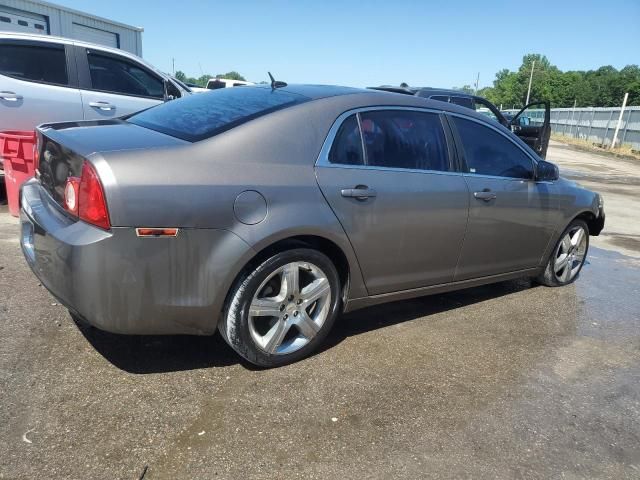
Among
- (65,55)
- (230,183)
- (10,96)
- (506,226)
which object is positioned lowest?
(506,226)

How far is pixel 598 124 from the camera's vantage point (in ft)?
112

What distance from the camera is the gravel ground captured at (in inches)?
91.4

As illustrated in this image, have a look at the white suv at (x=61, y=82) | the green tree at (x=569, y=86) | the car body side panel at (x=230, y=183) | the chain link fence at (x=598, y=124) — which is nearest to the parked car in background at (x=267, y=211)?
the car body side panel at (x=230, y=183)

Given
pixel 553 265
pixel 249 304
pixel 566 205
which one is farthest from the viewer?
pixel 553 265

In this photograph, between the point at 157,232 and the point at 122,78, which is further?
the point at 122,78

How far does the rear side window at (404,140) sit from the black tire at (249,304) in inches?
28.3

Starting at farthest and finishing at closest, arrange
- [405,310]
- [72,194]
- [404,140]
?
[405,310]
[404,140]
[72,194]

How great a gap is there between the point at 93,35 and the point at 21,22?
2.54 m

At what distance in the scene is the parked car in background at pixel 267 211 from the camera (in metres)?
2.52

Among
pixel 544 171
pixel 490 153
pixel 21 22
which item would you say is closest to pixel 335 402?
pixel 490 153

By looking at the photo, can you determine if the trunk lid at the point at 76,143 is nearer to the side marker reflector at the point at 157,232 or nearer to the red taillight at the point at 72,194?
the red taillight at the point at 72,194

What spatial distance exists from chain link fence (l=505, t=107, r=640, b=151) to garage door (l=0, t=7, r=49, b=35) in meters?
20.1

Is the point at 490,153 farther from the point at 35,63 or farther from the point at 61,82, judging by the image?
the point at 35,63

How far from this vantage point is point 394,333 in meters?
3.74
